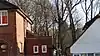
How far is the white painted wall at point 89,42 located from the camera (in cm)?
3088

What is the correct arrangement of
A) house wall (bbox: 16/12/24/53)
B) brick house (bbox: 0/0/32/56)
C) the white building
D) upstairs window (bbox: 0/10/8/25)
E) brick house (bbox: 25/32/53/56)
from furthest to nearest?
brick house (bbox: 25/32/53/56)
house wall (bbox: 16/12/24/53)
upstairs window (bbox: 0/10/8/25)
brick house (bbox: 0/0/32/56)
the white building

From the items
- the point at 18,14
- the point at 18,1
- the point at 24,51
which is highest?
the point at 18,1

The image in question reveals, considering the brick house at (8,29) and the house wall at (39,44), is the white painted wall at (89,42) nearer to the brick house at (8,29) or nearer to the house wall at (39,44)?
the house wall at (39,44)

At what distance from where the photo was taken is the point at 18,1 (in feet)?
169

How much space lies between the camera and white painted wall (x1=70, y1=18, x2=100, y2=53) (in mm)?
30875

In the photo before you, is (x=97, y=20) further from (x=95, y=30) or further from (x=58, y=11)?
(x=58, y=11)

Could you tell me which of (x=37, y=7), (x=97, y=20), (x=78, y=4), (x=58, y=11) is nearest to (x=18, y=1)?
(x=37, y=7)

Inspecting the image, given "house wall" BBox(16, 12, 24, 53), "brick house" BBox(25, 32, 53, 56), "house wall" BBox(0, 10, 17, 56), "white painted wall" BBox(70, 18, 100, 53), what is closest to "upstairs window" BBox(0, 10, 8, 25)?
"house wall" BBox(0, 10, 17, 56)

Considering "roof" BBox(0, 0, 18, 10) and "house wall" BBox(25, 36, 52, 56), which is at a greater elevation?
"roof" BBox(0, 0, 18, 10)

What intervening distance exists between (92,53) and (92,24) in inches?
138

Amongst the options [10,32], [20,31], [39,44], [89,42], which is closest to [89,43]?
[89,42]

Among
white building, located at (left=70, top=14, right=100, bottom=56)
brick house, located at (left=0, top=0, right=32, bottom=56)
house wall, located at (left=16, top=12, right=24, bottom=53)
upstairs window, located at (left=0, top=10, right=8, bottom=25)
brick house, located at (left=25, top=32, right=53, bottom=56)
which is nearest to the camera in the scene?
white building, located at (left=70, top=14, right=100, bottom=56)

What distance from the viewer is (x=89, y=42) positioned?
3116 centimetres

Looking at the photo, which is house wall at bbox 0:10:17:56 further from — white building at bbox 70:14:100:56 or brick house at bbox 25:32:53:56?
white building at bbox 70:14:100:56
